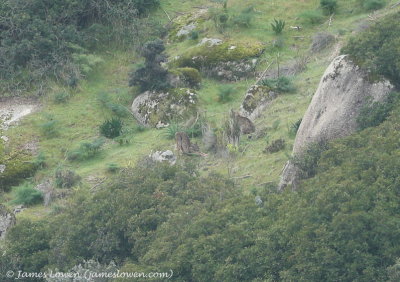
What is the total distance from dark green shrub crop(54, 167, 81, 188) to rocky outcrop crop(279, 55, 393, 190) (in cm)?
646

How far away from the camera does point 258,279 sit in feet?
62.4

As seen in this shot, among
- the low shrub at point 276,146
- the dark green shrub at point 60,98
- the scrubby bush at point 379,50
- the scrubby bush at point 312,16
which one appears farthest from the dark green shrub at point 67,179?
the scrubby bush at point 312,16

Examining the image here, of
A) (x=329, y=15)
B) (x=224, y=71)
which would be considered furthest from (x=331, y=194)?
(x=329, y=15)

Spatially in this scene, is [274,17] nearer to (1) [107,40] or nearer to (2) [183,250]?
(1) [107,40]

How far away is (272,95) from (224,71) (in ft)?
13.1

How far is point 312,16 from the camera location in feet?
112

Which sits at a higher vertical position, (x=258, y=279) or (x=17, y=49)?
(x=258, y=279)

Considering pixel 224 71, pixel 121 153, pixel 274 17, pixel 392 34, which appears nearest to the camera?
pixel 392 34

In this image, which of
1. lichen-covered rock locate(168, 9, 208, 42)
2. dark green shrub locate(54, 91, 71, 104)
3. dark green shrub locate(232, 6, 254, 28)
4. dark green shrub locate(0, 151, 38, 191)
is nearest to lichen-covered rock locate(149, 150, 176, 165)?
dark green shrub locate(0, 151, 38, 191)

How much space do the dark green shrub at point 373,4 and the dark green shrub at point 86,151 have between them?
10.0m

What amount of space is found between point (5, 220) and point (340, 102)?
26.7ft

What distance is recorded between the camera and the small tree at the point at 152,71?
103 ft

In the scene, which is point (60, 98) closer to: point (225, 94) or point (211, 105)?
point (211, 105)

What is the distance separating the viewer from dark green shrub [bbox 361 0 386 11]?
3297cm
